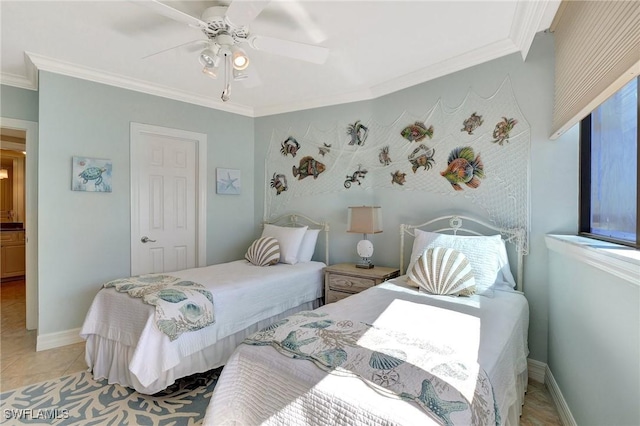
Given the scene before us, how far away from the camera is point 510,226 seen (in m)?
2.54

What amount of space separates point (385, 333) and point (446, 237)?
4.33ft

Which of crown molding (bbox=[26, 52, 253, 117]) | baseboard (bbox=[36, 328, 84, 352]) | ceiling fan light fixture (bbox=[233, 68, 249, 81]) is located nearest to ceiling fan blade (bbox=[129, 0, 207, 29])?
ceiling fan light fixture (bbox=[233, 68, 249, 81])

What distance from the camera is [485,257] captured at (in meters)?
2.33

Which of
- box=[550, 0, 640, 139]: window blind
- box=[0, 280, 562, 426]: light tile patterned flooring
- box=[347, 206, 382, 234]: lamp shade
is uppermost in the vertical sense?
box=[550, 0, 640, 139]: window blind

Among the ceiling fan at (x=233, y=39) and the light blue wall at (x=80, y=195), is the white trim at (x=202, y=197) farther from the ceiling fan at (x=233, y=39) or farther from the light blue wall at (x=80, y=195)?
the ceiling fan at (x=233, y=39)

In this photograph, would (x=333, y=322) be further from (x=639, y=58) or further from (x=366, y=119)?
(x=366, y=119)

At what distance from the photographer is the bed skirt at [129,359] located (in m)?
2.12

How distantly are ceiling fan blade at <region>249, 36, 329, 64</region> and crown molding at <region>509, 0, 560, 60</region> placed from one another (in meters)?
1.24

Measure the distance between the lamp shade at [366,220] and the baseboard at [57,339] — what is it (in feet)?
9.23

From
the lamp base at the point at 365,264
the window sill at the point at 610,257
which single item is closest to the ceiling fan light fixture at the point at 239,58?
the lamp base at the point at 365,264

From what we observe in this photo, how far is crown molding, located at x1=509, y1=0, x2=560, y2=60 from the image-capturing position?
6.25 feet

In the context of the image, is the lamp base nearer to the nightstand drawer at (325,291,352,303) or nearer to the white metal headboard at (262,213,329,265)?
the nightstand drawer at (325,291,352,303)

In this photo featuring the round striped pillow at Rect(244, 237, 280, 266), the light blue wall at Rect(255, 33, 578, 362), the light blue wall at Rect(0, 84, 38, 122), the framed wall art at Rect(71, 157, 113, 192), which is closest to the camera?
the light blue wall at Rect(255, 33, 578, 362)

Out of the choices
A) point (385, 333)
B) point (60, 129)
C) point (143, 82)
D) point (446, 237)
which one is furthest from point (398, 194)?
point (60, 129)
